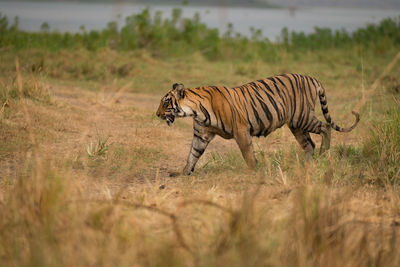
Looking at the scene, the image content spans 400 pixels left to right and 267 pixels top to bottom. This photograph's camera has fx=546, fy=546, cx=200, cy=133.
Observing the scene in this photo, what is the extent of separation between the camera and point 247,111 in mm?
4984

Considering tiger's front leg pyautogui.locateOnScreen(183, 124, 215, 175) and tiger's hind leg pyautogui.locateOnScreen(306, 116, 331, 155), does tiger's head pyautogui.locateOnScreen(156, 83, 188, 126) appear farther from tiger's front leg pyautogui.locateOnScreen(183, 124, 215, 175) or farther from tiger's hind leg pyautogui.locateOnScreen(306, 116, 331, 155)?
tiger's hind leg pyautogui.locateOnScreen(306, 116, 331, 155)

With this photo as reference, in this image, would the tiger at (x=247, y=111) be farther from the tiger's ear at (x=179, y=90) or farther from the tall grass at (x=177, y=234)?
the tall grass at (x=177, y=234)

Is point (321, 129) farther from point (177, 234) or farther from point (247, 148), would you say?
point (177, 234)

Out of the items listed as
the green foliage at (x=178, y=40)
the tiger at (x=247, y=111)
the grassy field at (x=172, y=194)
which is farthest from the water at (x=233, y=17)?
the tiger at (x=247, y=111)

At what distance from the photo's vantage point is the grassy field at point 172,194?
264 centimetres

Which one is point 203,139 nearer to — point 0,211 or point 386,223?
point 386,223

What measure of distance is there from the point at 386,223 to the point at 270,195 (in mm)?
799

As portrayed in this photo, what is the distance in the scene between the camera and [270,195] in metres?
3.85

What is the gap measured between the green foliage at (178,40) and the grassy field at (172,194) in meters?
4.16

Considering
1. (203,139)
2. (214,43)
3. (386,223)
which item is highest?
(214,43)

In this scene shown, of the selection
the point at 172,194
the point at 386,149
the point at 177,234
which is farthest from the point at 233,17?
the point at 177,234

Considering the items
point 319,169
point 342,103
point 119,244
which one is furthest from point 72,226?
point 342,103

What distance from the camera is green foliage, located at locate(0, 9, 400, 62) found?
505 inches

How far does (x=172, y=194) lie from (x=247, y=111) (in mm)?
1314
